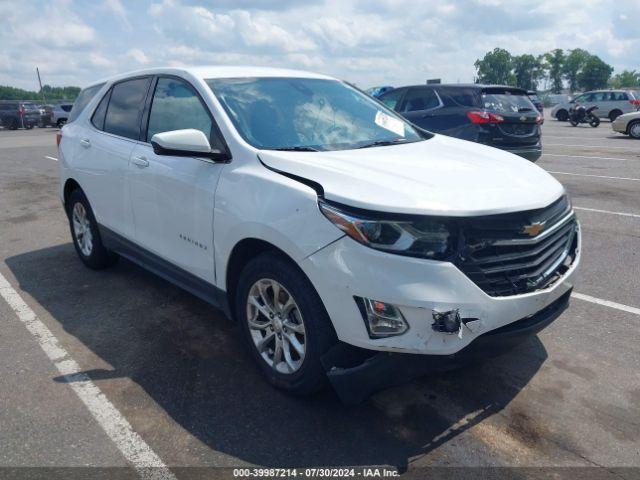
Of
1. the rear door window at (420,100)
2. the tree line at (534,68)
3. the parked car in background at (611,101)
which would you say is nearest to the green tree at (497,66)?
the tree line at (534,68)

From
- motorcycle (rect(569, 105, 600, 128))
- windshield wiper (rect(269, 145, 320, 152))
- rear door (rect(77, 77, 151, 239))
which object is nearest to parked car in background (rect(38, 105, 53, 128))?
motorcycle (rect(569, 105, 600, 128))

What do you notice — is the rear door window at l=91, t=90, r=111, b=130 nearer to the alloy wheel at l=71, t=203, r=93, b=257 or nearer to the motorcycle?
the alloy wheel at l=71, t=203, r=93, b=257

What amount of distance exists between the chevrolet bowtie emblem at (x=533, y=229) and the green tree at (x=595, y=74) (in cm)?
12021

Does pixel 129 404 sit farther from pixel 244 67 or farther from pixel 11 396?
pixel 244 67

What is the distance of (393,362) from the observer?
8.73ft

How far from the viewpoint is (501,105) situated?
31.6ft

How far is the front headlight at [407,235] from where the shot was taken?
2584 mm

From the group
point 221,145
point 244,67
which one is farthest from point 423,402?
point 244,67

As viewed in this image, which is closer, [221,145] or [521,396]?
[521,396]

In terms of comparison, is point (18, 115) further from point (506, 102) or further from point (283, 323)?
point (283, 323)

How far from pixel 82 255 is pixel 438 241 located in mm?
4279

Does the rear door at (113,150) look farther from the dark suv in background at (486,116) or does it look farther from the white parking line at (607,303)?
the dark suv in background at (486,116)

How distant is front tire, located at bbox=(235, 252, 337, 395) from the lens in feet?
9.27

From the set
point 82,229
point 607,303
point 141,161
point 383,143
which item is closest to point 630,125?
point 607,303
